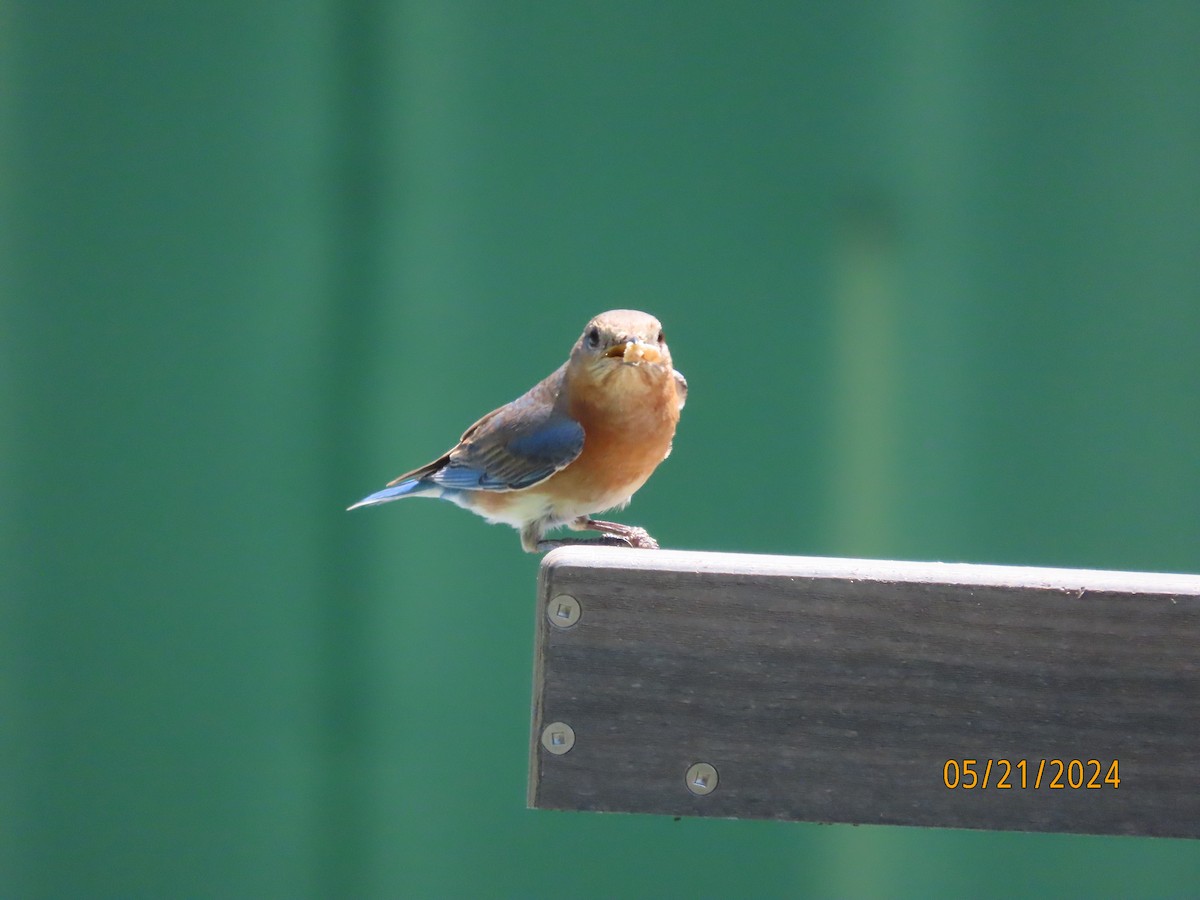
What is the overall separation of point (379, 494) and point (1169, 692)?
2080mm

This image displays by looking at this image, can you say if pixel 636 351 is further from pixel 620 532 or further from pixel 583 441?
pixel 620 532

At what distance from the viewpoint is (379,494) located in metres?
3.18

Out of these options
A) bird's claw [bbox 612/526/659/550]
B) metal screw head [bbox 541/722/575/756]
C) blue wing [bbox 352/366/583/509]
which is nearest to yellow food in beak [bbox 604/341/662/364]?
blue wing [bbox 352/366/583/509]

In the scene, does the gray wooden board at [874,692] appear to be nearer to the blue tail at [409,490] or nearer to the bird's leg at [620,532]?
the bird's leg at [620,532]

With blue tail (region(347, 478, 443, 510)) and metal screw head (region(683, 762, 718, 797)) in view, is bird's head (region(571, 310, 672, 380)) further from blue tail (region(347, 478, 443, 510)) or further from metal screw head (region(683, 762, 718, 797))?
metal screw head (region(683, 762, 718, 797))

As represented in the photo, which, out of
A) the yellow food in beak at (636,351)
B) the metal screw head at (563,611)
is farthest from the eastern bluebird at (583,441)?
the metal screw head at (563,611)

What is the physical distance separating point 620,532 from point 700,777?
135cm

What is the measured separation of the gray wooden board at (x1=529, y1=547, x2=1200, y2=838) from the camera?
154cm

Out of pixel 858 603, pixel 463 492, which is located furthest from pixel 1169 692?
pixel 463 492

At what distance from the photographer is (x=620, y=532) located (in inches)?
114

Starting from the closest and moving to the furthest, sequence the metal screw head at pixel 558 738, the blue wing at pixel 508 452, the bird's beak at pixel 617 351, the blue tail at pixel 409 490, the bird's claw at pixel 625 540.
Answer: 1. the metal screw head at pixel 558 738
2. the bird's claw at pixel 625 540
3. the bird's beak at pixel 617 351
4. the blue wing at pixel 508 452
5. the blue tail at pixel 409 490

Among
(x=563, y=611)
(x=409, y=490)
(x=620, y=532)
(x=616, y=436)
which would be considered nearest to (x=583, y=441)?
(x=616, y=436)

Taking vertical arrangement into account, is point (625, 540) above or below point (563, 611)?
below

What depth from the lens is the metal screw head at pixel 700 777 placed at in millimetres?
1554
